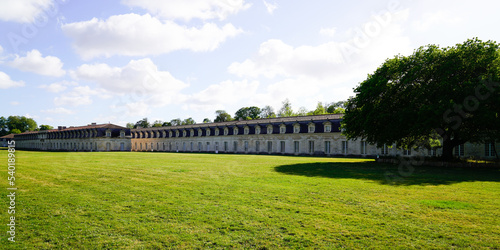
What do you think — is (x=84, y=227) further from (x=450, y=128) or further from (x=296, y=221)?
(x=450, y=128)

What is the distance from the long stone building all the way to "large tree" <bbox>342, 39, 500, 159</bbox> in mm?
3448

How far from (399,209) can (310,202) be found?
7.55 feet

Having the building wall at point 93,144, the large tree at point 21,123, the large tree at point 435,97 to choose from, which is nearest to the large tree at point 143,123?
the building wall at point 93,144

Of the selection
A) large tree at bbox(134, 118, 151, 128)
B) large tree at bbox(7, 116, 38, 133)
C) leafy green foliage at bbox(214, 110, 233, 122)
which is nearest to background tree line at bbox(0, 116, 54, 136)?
large tree at bbox(7, 116, 38, 133)

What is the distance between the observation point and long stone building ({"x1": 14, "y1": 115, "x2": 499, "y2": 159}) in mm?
41156

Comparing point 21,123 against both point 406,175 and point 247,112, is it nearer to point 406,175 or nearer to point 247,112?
point 247,112

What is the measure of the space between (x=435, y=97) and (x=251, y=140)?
37.8 meters

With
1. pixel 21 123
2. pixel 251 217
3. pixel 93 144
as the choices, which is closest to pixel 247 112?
pixel 93 144

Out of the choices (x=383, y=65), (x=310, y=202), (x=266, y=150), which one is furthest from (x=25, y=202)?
(x=266, y=150)

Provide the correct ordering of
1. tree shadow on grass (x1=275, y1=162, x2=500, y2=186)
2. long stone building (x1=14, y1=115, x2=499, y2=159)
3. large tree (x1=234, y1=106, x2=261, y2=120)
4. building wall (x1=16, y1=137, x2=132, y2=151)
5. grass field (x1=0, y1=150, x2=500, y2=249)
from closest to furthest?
grass field (x1=0, y1=150, x2=500, y2=249), tree shadow on grass (x1=275, y1=162, x2=500, y2=186), long stone building (x1=14, y1=115, x2=499, y2=159), building wall (x1=16, y1=137, x2=132, y2=151), large tree (x1=234, y1=106, x2=261, y2=120)

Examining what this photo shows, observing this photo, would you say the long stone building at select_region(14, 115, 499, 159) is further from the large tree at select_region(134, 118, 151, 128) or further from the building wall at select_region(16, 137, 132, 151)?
the large tree at select_region(134, 118, 151, 128)

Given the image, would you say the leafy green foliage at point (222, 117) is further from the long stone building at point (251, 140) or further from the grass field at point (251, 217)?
the grass field at point (251, 217)

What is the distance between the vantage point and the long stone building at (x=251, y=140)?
Result: 4116 centimetres

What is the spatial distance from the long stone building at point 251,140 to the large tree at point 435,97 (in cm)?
345
